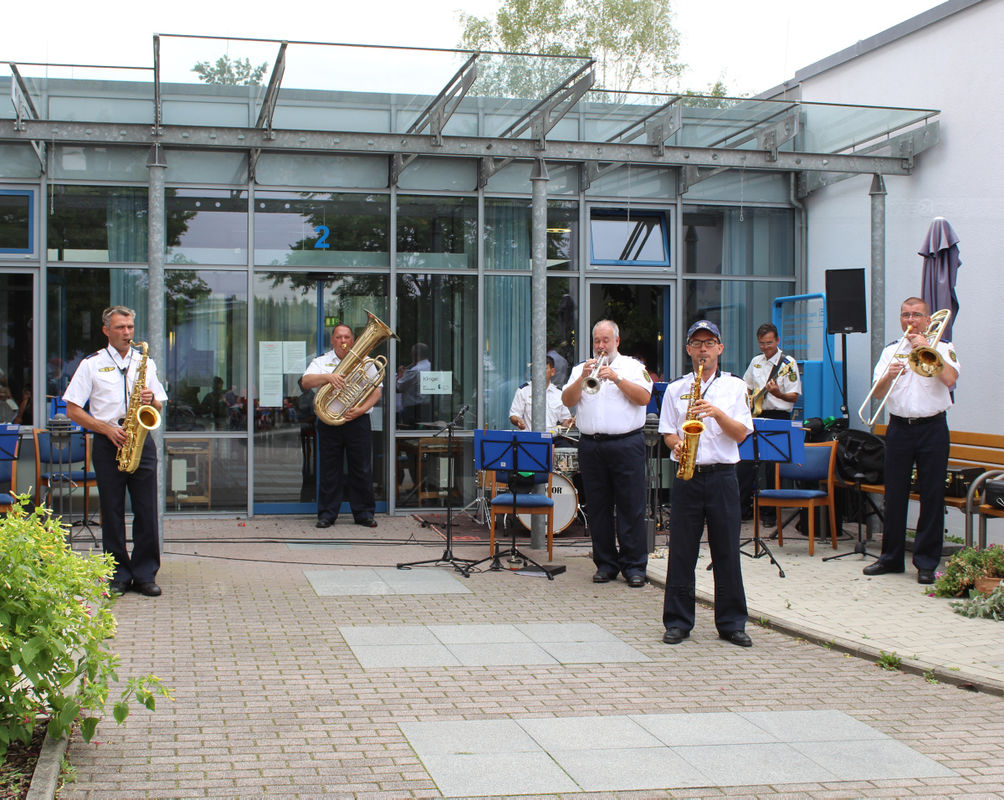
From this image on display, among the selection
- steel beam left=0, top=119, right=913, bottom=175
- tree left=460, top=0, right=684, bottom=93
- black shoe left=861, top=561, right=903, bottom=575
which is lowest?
black shoe left=861, top=561, right=903, bottom=575

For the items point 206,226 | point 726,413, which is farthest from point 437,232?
point 726,413

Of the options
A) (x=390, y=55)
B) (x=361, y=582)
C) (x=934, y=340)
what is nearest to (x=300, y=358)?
(x=390, y=55)

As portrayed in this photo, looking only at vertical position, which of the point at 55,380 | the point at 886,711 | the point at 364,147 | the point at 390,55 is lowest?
the point at 886,711

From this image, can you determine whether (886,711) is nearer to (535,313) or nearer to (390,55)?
(535,313)

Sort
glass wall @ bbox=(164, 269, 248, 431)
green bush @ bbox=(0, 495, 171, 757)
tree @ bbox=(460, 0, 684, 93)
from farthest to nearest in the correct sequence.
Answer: tree @ bbox=(460, 0, 684, 93)
glass wall @ bbox=(164, 269, 248, 431)
green bush @ bbox=(0, 495, 171, 757)

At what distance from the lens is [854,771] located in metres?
4.54

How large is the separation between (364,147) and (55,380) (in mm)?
4175

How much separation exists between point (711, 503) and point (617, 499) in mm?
1973

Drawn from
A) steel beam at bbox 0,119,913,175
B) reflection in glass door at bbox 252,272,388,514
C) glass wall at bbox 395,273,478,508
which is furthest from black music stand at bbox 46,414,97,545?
glass wall at bbox 395,273,478,508

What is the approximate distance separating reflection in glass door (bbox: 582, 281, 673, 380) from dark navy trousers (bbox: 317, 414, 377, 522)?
3228mm

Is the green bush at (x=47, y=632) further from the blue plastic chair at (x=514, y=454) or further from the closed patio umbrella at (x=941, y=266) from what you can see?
the closed patio umbrella at (x=941, y=266)

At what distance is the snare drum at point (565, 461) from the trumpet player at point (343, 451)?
198 cm

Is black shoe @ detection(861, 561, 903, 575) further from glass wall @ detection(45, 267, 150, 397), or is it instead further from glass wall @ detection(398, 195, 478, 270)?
glass wall @ detection(45, 267, 150, 397)

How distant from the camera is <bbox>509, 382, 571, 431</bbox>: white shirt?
1147cm
